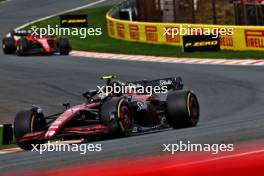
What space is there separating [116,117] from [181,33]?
18654mm

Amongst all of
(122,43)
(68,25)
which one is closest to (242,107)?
(122,43)

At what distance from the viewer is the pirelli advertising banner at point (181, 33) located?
82.8 ft

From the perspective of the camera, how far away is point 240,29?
25578 mm

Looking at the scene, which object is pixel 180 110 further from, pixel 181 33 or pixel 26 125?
pixel 181 33

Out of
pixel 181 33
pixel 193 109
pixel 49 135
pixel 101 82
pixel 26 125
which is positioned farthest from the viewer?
pixel 181 33

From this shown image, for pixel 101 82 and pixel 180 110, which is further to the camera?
pixel 101 82

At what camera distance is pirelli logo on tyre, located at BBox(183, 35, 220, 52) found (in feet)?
86.7

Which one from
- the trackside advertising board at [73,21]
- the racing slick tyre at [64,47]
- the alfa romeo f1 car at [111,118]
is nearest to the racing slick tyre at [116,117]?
the alfa romeo f1 car at [111,118]

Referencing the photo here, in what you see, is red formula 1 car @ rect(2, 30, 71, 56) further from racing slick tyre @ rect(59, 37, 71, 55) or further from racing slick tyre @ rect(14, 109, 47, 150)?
racing slick tyre @ rect(14, 109, 47, 150)

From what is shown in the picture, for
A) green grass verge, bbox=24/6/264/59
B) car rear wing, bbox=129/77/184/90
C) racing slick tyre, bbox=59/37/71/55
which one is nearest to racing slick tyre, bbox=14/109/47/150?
car rear wing, bbox=129/77/184/90

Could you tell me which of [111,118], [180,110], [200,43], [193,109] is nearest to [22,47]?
[200,43]

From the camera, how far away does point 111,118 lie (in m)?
10.8

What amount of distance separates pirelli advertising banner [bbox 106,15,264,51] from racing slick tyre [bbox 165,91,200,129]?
43.8 ft

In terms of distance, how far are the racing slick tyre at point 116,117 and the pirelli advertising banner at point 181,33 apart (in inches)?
561
